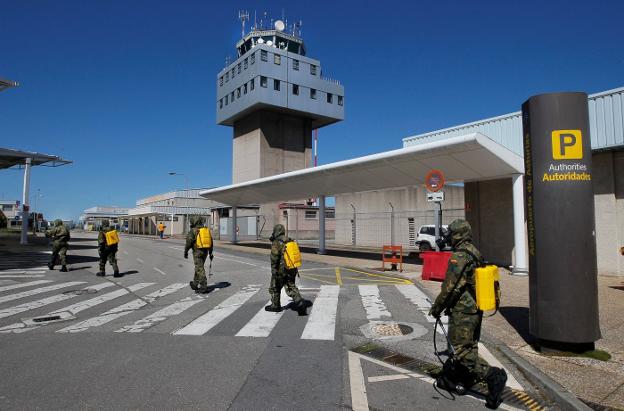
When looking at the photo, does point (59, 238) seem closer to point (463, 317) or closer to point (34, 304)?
point (34, 304)

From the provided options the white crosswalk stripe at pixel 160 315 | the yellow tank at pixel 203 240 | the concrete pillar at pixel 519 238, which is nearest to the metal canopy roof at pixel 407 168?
the concrete pillar at pixel 519 238

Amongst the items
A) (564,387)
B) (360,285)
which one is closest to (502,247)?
(360,285)

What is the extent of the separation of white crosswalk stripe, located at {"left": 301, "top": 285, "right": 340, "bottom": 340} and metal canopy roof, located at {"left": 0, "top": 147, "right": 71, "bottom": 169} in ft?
88.3

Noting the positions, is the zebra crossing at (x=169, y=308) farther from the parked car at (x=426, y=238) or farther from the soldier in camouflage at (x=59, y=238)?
the parked car at (x=426, y=238)

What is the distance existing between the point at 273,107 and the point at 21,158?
102 feet

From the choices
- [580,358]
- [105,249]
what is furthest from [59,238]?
[580,358]

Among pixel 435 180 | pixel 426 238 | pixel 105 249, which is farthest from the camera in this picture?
pixel 426 238

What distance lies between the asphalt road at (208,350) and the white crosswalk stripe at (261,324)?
2 centimetres

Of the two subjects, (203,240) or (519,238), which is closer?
(203,240)

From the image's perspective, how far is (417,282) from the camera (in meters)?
12.3

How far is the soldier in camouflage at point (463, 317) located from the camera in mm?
4301

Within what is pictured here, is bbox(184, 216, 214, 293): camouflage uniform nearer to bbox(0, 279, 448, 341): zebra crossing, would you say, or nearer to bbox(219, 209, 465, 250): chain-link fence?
bbox(0, 279, 448, 341): zebra crossing

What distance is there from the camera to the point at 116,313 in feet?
27.0

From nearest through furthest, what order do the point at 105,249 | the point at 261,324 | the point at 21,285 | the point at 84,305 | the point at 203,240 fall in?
the point at 261,324, the point at 84,305, the point at 203,240, the point at 21,285, the point at 105,249
